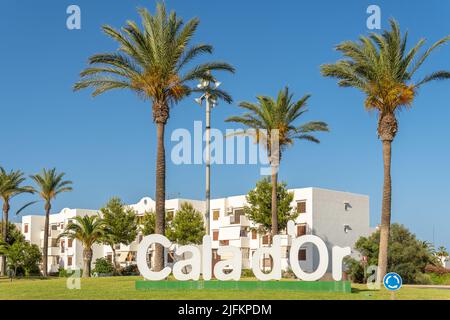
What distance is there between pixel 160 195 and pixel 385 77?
13640mm

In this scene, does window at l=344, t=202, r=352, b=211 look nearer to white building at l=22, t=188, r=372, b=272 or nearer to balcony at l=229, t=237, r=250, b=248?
white building at l=22, t=188, r=372, b=272

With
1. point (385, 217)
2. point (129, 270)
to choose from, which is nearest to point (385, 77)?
point (385, 217)

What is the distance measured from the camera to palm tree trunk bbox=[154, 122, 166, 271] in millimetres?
35359

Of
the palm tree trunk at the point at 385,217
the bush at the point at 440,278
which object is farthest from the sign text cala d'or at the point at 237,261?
the bush at the point at 440,278

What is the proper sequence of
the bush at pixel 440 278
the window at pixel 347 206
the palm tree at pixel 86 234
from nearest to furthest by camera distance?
the bush at pixel 440 278
the palm tree at pixel 86 234
the window at pixel 347 206

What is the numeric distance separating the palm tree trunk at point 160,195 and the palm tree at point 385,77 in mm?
10428

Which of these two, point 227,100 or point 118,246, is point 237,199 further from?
point 227,100

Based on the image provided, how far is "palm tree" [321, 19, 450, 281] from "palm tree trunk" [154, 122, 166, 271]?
1043cm

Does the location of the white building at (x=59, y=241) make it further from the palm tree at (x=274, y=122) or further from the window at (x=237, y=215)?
the palm tree at (x=274, y=122)

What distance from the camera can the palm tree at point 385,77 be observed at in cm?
3753

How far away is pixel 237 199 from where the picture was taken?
75625 millimetres

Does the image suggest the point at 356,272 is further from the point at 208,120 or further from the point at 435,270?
the point at 208,120

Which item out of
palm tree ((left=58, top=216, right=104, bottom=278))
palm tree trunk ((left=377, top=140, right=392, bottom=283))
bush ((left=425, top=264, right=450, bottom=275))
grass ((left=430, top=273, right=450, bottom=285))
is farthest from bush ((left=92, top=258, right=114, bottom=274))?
palm tree trunk ((left=377, top=140, right=392, bottom=283))
